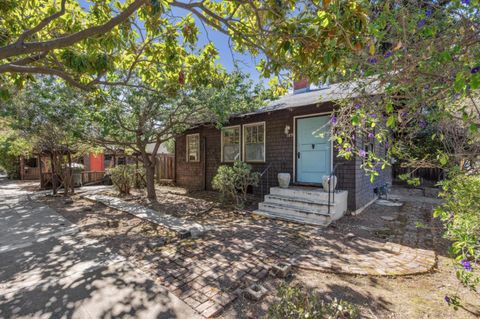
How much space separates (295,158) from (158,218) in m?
4.52

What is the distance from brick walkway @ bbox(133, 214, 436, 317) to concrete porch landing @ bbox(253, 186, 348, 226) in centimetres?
65

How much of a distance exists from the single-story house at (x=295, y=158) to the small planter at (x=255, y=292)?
299cm

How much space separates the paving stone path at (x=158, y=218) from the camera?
4.85 meters

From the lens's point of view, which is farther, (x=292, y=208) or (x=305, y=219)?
(x=292, y=208)

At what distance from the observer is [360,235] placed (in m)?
4.74

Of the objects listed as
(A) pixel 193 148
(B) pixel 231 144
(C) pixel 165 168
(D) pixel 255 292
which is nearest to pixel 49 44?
(D) pixel 255 292

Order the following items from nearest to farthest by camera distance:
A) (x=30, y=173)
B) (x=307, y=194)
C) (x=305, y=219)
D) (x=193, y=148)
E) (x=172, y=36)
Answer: (x=172, y=36), (x=305, y=219), (x=307, y=194), (x=193, y=148), (x=30, y=173)

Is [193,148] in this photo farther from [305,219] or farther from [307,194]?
[305,219]

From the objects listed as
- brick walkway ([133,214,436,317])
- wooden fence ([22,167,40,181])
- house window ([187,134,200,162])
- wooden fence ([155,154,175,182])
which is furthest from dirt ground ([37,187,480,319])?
wooden fence ([22,167,40,181])

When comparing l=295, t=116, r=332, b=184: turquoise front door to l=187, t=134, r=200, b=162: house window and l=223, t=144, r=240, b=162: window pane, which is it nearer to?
l=223, t=144, r=240, b=162: window pane

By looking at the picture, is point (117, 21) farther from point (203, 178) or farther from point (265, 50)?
point (203, 178)

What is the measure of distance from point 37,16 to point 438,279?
301 inches

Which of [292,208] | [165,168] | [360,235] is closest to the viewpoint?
[360,235]

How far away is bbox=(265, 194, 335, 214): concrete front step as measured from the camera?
5734 millimetres
